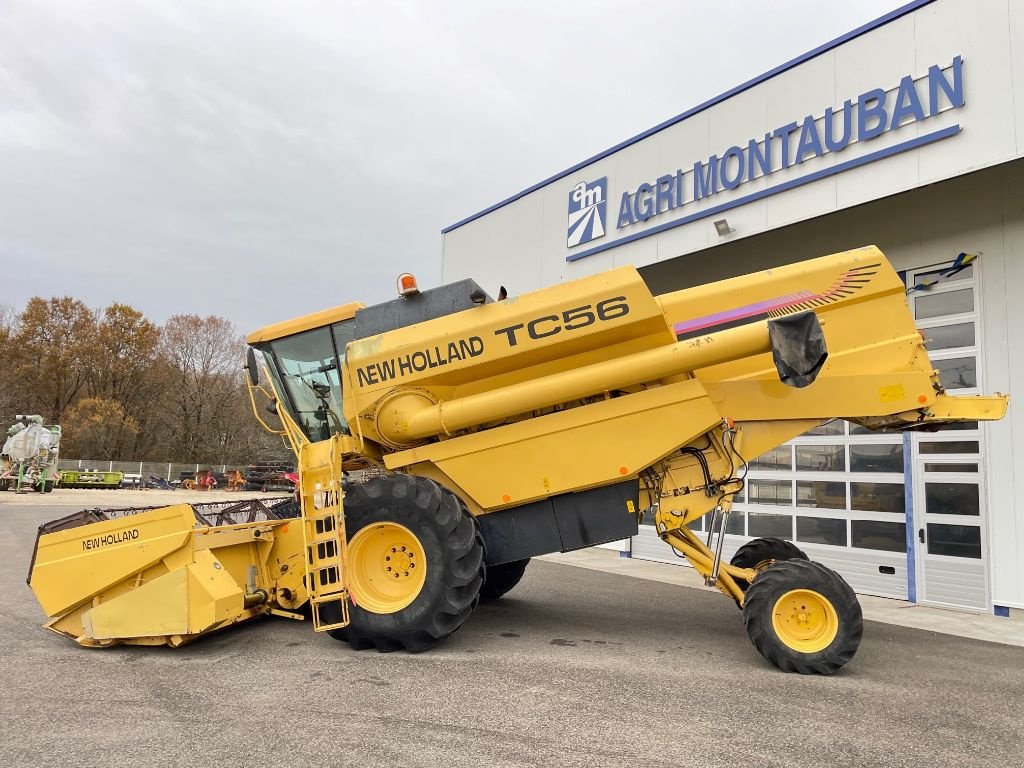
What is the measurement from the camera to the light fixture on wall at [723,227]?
9266 millimetres

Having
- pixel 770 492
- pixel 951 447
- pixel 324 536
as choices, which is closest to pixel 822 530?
pixel 770 492

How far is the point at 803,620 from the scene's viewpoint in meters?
4.96

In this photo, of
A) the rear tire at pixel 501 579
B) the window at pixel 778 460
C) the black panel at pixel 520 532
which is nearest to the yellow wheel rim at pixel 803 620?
the black panel at pixel 520 532

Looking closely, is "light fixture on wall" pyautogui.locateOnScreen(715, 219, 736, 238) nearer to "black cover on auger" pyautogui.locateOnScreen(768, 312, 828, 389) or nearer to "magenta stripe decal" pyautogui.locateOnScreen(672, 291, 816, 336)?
"magenta stripe decal" pyautogui.locateOnScreen(672, 291, 816, 336)

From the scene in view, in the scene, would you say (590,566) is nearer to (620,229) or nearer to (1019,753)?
(620,229)

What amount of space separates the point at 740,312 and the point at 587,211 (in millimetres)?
6659

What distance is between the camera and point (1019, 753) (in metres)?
3.63

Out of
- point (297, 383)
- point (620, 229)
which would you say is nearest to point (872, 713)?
point (297, 383)

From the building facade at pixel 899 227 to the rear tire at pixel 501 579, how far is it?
4324 millimetres

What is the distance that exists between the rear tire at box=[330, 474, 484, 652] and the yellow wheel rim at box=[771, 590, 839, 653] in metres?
2.24

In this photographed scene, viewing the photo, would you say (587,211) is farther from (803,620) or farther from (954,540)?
(803,620)

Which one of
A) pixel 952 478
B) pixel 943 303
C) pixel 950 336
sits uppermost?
pixel 943 303

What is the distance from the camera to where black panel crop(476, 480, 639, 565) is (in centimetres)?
562

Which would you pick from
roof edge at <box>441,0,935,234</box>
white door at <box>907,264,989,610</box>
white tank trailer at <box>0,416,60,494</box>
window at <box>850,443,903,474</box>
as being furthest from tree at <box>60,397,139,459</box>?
white door at <box>907,264,989,610</box>
